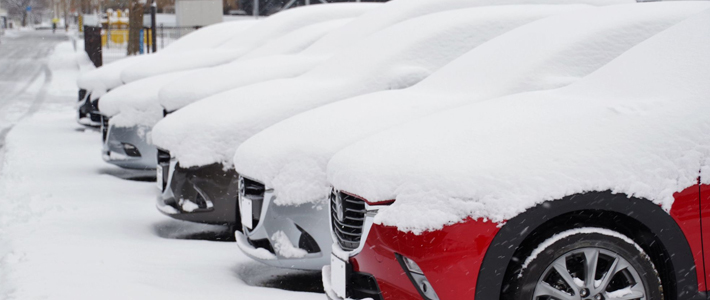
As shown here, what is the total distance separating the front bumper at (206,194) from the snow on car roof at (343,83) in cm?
7

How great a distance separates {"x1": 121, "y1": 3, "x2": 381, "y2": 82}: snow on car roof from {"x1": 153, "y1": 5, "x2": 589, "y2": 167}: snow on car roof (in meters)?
3.38

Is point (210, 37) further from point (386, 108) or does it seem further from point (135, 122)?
point (386, 108)

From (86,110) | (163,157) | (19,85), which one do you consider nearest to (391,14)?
(163,157)

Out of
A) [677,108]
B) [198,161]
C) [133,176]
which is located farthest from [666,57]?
[133,176]

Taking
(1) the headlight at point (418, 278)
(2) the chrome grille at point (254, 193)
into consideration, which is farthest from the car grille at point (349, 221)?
(2) the chrome grille at point (254, 193)

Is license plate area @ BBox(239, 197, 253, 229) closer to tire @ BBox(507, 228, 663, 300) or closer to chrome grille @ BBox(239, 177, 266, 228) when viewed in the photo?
chrome grille @ BBox(239, 177, 266, 228)

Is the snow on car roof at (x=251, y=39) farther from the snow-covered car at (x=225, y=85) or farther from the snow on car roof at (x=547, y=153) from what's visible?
the snow on car roof at (x=547, y=153)

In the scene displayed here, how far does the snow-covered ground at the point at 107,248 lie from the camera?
4.42 metres

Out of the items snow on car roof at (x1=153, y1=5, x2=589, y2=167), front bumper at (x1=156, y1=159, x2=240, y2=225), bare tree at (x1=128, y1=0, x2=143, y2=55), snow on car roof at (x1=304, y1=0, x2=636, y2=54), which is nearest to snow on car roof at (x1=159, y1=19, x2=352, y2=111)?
snow on car roof at (x1=304, y1=0, x2=636, y2=54)

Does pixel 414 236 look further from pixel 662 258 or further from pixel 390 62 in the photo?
pixel 390 62

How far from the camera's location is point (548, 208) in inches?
113

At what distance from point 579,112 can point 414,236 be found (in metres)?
0.87

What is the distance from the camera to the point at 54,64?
29141 millimetres

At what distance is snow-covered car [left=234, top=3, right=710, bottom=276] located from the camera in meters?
4.05
